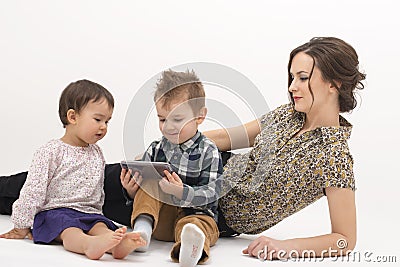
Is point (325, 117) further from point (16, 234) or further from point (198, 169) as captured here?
point (16, 234)

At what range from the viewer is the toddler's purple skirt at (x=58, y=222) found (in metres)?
2.24

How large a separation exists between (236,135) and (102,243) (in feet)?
2.61

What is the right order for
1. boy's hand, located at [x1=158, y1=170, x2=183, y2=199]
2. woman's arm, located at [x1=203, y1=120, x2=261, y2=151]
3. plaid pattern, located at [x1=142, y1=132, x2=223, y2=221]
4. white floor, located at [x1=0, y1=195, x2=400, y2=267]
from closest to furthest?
1. white floor, located at [x1=0, y1=195, x2=400, y2=267]
2. boy's hand, located at [x1=158, y1=170, x2=183, y2=199]
3. plaid pattern, located at [x1=142, y1=132, x2=223, y2=221]
4. woman's arm, located at [x1=203, y1=120, x2=261, y2=151]

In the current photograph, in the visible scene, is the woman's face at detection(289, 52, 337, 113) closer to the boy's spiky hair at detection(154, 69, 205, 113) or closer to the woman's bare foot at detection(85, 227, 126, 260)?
the boy's spiky hair at detection(154, 69, 205, 113)

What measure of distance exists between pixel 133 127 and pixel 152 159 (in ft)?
0.47

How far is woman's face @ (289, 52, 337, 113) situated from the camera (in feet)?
7.64

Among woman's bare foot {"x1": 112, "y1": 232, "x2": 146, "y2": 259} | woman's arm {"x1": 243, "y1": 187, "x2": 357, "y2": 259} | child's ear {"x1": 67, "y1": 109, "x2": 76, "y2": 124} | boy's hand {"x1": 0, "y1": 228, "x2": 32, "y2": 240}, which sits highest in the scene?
child's ear {"x1": 67, "y1": 109, "x2": 76, "y2": 124}

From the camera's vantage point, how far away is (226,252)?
2.32m

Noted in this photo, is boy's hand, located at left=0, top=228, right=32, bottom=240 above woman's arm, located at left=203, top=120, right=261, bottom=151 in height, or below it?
below

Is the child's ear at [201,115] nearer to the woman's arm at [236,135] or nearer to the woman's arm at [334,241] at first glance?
the woman's arm at [236,135]

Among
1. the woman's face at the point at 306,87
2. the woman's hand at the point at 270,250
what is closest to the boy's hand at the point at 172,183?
the woman's hand at the point at 270,250

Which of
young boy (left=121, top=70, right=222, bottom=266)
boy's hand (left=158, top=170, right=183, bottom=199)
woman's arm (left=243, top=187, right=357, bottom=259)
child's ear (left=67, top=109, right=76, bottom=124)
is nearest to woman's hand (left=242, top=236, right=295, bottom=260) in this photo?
woman's arm (left=243, top=187, right=357, bottom=259)

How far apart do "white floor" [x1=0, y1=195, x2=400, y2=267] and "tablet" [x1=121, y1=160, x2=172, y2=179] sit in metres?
0.23

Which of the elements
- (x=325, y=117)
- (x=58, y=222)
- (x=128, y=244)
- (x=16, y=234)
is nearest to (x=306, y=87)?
(x=325, y=117)
